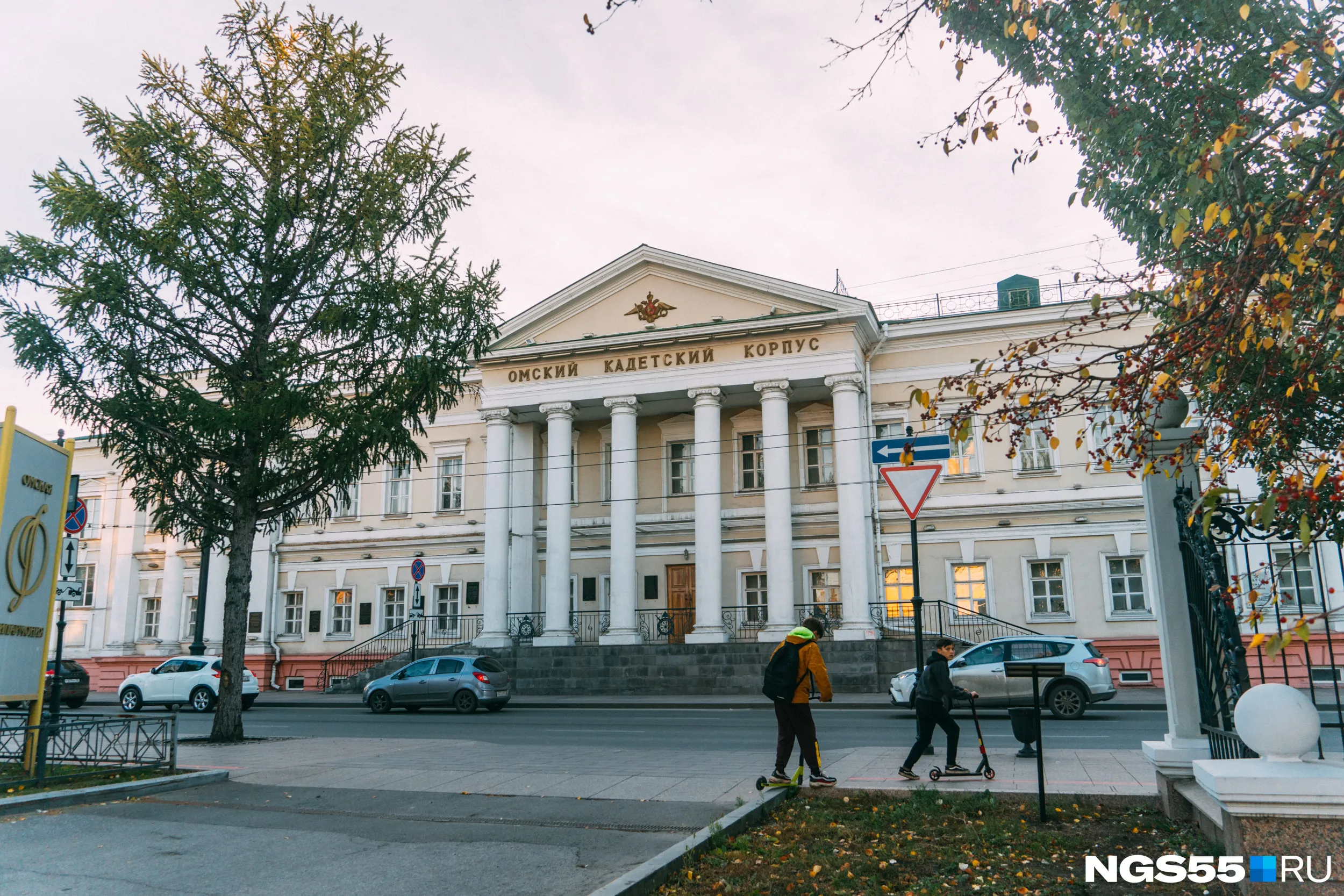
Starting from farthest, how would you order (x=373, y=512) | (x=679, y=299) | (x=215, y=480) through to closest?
(x=373, y=512) → (x=679, y=299) → (x=215, y=480)

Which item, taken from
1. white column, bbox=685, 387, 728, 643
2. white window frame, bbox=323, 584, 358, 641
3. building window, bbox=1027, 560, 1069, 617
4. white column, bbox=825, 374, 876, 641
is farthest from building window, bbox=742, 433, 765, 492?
white window frame, bbox=323, 584, 358, 641

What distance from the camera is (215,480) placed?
16.0 meters

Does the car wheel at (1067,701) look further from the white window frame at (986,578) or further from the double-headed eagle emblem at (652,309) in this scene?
the double-headed eagle emblem at (652,309)

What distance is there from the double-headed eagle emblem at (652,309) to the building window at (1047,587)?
559 inches

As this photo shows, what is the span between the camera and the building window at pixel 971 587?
99.0ft

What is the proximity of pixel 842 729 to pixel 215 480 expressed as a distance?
11.5 meters

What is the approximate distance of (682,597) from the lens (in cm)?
3359

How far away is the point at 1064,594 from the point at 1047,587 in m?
0.52

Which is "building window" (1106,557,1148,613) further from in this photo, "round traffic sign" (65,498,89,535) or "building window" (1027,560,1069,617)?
"round traffic sign" (65,498,89,535)

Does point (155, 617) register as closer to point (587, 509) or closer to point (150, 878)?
point (587, 509)

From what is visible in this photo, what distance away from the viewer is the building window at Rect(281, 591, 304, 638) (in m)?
37.9

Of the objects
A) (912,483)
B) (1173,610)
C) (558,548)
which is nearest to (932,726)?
(912,483)

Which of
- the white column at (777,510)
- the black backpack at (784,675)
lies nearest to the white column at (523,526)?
the white column at (777,510)

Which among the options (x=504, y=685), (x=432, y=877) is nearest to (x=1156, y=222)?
(x=432, y=877)
